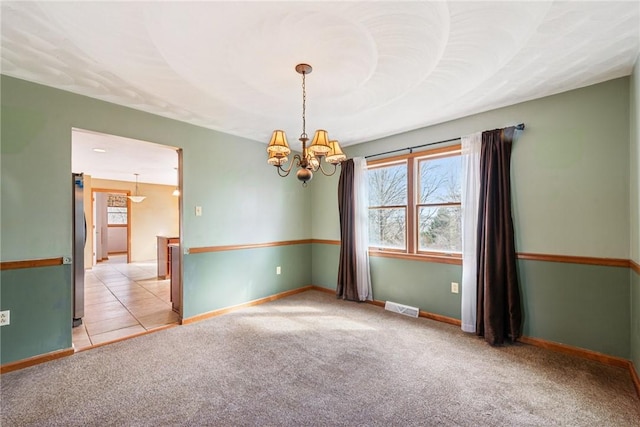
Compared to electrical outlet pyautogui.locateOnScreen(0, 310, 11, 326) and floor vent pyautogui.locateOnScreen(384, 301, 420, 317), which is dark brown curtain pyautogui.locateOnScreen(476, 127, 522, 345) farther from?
electrical outlet pyautogui.locateOnScreen(0, 310, 11, 326)

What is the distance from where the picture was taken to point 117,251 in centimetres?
1022

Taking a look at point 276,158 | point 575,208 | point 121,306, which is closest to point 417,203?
point 575,208

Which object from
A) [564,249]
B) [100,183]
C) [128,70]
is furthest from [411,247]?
[100,183]

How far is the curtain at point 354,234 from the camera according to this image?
4125mm

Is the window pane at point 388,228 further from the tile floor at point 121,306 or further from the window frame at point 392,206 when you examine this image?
the tile floor at point 121,306

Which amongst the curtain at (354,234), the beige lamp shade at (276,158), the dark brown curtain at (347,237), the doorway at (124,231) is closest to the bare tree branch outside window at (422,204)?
the curtain at (354,234)

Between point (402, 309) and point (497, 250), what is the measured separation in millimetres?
1436

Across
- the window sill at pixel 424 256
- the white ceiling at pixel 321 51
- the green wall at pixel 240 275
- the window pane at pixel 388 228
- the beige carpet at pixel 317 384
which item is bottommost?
the beige carpet at pixel 317 384

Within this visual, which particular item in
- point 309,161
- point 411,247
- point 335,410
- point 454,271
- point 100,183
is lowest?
point 335,410

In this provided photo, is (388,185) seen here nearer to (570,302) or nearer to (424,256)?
Result: (424,256)

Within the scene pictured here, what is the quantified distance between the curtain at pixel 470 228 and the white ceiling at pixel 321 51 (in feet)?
1.67

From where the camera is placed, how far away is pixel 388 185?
160 inches

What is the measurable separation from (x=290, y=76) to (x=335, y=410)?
2571mm

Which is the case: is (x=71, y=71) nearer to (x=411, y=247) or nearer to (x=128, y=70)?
(x=128, y=70)
